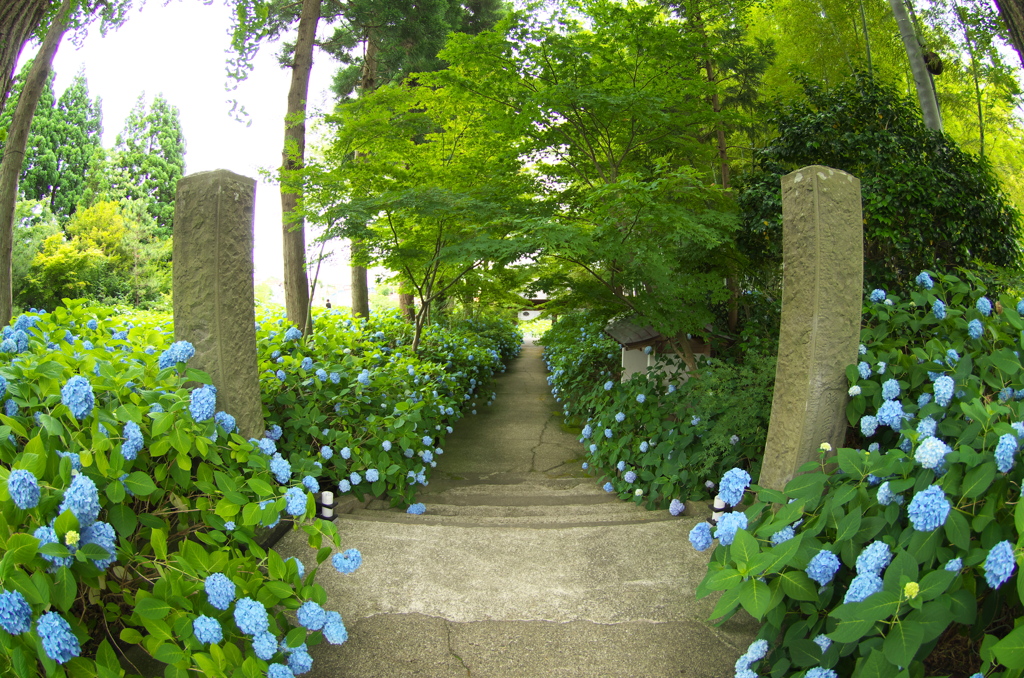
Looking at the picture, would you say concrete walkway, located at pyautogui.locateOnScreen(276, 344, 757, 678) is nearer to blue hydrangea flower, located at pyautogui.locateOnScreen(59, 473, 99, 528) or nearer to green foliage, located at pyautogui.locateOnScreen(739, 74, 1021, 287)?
blue hydrangea flower, located at pyautogui.locateOnScreen(59, 473, 99, 528)

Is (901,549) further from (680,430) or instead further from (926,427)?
(680,430)

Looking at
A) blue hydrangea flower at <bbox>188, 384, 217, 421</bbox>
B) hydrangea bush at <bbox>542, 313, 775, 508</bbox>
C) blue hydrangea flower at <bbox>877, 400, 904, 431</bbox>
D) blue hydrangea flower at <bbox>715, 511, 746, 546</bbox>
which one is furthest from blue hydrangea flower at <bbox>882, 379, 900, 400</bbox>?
blue hydrangea flower at <bbox>188, 384, 217, 421</bbox>

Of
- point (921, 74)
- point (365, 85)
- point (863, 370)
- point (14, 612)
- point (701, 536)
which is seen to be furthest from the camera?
point (365, 85)

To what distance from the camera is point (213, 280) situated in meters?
2.13

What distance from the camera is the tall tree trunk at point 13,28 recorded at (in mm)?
2945

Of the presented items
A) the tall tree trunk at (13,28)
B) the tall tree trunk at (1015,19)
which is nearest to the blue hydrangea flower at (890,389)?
the tall tree trunk at (1015,19)

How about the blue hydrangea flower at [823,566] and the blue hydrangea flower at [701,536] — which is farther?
the blue hydrangea flower at [701,536]

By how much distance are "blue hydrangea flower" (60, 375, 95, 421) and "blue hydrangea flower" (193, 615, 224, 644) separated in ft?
2.05

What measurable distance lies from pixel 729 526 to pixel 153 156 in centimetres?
2927

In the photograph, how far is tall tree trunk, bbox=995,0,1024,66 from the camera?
126 inches

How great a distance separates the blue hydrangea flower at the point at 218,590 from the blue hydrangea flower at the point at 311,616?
0.18 metres

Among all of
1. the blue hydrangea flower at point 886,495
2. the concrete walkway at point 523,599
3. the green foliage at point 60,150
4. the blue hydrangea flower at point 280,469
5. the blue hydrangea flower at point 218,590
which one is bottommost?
the concrete walkway at point 523,599

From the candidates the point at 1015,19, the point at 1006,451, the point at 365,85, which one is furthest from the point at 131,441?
the point at 365,85

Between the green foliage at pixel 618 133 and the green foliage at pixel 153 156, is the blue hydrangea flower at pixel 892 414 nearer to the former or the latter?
the green foliage at pixel 618 133
